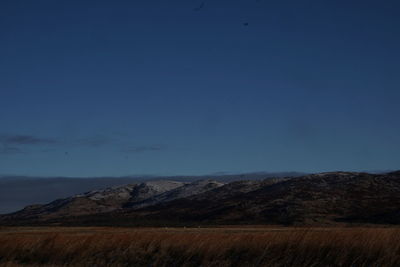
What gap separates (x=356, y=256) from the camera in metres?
18.6

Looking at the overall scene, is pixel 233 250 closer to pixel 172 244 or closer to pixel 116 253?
pixel 172 244

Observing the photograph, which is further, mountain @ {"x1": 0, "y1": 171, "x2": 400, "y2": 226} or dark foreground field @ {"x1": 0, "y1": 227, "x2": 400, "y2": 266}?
mountain @ {"x1": 0, "y1": 171, "x2": 400, "y2": 226}

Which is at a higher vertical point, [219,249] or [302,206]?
[219,249]

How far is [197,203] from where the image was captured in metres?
188

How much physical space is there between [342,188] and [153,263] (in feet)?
460

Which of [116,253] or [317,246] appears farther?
[116,253]

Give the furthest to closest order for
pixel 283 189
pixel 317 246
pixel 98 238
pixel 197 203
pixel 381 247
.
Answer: pixel 197 203 → pixel 283 189 → pixel 98 238 → pixel 317 246 → pixel 381 247

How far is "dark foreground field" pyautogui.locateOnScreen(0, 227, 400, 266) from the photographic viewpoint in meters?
18.9

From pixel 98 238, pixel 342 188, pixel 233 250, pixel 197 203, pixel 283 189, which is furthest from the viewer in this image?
pixel 197 203

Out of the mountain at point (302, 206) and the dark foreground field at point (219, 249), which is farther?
the mountain at point (302, 206)

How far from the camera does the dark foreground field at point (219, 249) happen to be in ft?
61.9

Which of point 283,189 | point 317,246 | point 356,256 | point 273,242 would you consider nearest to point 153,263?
point 273,242

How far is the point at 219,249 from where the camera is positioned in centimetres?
2144

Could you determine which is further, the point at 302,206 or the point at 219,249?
the point at 302,206
